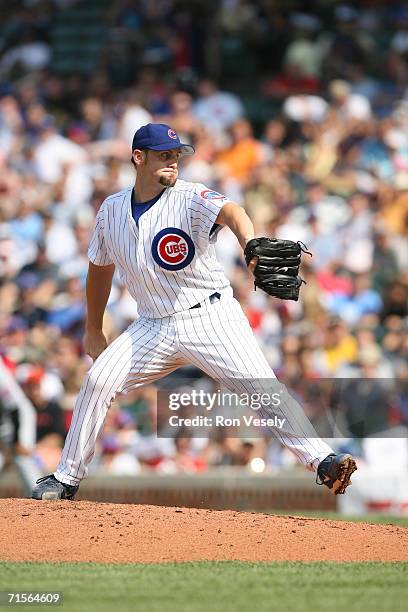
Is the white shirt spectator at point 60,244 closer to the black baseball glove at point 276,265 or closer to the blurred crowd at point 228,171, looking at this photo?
the blurred crowd at point 228,171

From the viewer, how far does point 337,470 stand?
19.2 ft

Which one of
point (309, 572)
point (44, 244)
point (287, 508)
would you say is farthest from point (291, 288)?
point (44, 244)

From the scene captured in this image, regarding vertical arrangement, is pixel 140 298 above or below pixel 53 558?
above

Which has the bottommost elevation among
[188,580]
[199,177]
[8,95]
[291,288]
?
[188,580]

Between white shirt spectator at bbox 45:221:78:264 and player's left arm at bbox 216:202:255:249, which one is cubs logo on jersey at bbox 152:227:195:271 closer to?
player's left arm at bbox 216:202:255:249

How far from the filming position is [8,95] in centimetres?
1489

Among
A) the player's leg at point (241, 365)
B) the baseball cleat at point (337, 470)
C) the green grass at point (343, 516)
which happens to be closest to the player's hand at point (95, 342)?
the player's leg at point (241, 365)

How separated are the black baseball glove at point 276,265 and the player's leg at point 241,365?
448 mm

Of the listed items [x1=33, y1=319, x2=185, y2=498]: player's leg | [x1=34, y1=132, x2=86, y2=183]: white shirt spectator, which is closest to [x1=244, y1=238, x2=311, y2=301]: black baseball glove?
[x1=33, y1=319, x2=185, y2=498]: player's leg

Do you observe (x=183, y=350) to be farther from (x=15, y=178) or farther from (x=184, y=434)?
(x=15, y=178)

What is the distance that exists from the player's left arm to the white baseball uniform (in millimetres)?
68

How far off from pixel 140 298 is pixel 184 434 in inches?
153

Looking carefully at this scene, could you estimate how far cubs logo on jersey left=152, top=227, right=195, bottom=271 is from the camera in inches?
236

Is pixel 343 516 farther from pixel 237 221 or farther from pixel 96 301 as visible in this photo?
pixel 237 221
